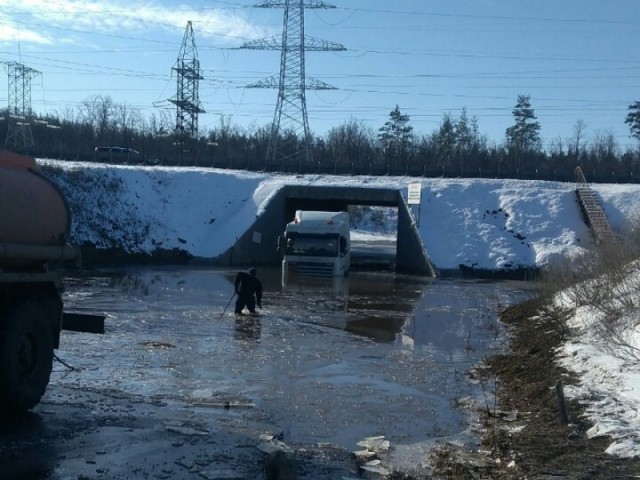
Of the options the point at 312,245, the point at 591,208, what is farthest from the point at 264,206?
the point at 591,208

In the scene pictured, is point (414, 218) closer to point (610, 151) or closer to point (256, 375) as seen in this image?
point (256, 375)

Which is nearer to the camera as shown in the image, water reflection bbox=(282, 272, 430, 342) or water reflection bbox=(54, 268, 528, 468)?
water reflection bbox=(54, 268, 528, 468)

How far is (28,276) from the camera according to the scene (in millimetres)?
10711

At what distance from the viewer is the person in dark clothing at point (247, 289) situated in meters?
22.9

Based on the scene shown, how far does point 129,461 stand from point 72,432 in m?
1.41

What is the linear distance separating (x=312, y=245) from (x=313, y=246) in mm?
66

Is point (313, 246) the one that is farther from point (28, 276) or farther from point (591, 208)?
point (28, 276)

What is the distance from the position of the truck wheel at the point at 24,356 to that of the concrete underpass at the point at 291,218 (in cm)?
3713

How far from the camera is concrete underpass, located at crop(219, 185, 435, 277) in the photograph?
160 feet

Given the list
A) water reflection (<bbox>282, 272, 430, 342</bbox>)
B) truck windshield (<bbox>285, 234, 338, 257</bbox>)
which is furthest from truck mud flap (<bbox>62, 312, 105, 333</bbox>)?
truck windshield (<bbox>285, 234, 338, 257</bbox>)

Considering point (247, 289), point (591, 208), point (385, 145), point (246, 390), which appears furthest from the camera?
point (385, 145)

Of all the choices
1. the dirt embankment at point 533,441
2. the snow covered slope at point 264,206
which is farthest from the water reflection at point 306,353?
the snow covered slope at point 264,206

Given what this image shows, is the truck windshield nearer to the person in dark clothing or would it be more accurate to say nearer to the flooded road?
the flooded road

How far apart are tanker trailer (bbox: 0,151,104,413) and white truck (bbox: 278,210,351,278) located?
2708 cm
